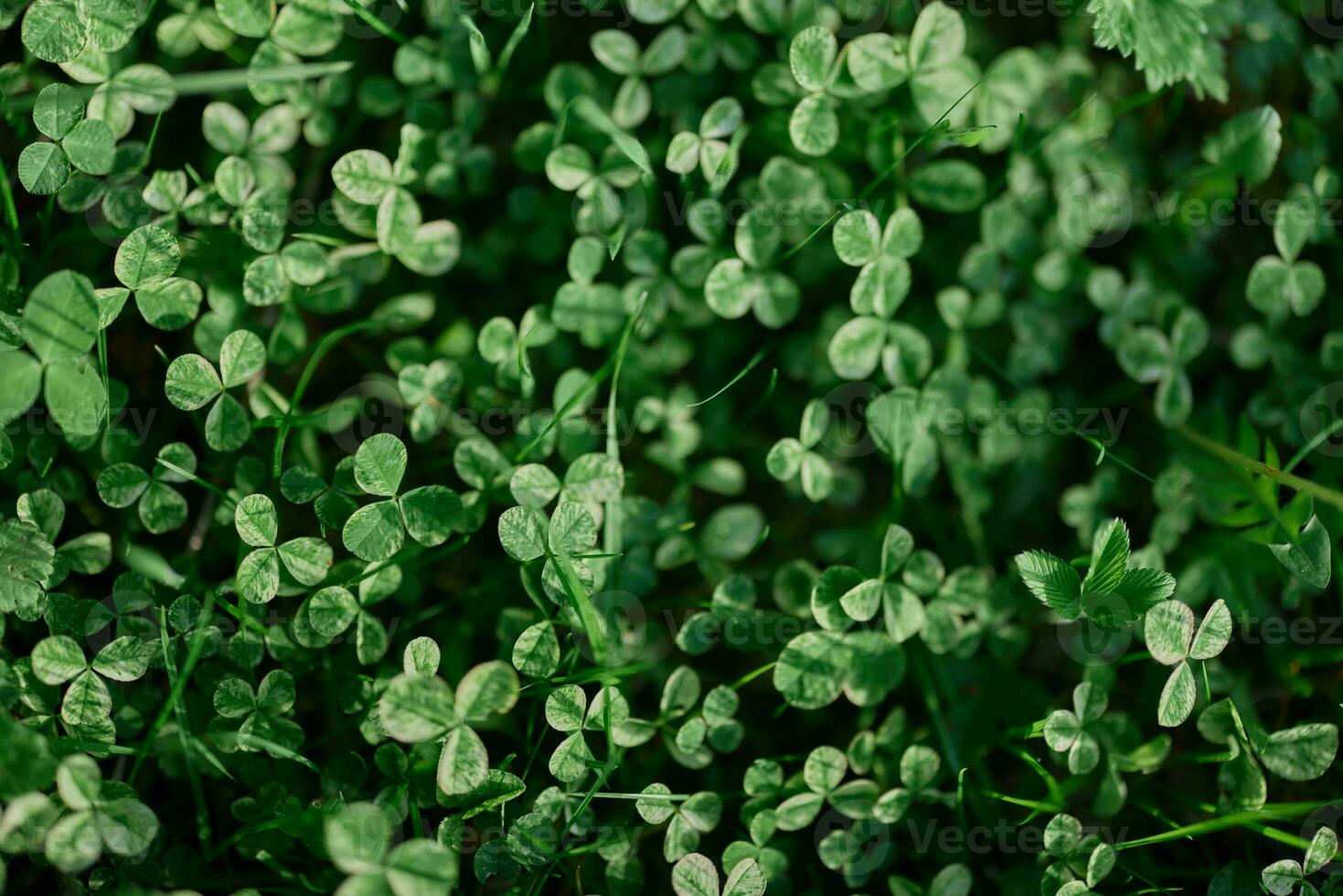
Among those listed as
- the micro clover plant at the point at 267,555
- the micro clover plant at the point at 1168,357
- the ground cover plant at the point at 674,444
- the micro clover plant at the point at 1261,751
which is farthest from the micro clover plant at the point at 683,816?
the micro clover plant at the point at 1168,357

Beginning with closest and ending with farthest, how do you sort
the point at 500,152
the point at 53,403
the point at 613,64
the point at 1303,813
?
the point at 53,403 < the point at 1303,813 < the point at 613,64 < the point at 500,152

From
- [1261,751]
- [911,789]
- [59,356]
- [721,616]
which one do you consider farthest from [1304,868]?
[59,356]

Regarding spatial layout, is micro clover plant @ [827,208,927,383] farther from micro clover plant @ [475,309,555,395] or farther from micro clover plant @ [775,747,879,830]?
micro clover plant @ [775,747,879,830]

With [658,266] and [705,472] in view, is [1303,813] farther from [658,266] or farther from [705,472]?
[658,266]

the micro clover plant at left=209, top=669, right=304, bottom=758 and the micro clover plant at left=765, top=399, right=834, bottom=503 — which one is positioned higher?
the micro clover plant at left=765, top=399, right=834, bottom=503

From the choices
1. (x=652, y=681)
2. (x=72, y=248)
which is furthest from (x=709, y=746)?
(x=72, y=248)

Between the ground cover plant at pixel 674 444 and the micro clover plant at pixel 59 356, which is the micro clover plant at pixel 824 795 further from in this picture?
the micro clover plant at pixel 59 356

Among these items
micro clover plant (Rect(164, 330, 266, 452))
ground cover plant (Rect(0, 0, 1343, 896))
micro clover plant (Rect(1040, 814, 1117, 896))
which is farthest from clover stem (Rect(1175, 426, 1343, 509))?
micro clover plant (Rect(164, 330, 266, 452))
